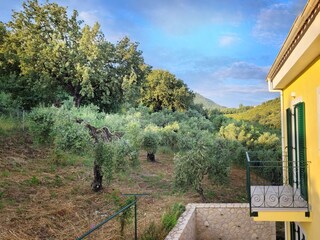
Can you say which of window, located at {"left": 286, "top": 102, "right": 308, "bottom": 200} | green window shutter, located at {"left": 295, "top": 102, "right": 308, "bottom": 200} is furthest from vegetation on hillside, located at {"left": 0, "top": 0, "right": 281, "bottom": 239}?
green window shutter, located at {"left": 295, "top": 102, "right": 308, "bottom": 200}

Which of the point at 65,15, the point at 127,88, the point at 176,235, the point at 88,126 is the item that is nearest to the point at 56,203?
the point at 88,126

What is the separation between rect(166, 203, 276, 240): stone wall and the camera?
10125 millimetres

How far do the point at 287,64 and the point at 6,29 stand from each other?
25.0m

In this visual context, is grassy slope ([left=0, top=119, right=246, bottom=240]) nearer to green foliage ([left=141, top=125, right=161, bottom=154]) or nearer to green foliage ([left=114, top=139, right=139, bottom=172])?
green foliage ([left=141, top=125, right=161, bottom=154])

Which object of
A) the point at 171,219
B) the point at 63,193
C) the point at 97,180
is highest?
the point at 97,180

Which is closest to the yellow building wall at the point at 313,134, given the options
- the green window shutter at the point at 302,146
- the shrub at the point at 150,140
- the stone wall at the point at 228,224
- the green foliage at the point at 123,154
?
the green window shutter at the point at 302,146

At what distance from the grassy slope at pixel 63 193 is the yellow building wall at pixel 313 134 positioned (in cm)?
451

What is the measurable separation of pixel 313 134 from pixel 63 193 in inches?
380

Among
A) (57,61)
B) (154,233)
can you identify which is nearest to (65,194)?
(154,233)

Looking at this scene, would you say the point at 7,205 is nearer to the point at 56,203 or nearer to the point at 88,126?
the point at 56,203

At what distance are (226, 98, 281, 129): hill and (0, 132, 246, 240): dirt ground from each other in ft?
30.9

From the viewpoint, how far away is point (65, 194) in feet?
39.4

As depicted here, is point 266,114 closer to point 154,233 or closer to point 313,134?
point 154,233

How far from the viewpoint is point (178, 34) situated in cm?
2258
